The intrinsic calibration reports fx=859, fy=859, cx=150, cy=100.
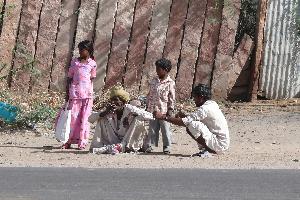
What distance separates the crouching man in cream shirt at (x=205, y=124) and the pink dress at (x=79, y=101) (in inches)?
38.8

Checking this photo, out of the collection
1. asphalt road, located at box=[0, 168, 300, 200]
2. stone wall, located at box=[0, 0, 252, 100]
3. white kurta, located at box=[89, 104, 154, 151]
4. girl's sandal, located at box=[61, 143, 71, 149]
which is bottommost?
asphalt road, located at box=[0, 168, 300, 200]

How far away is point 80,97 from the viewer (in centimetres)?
947

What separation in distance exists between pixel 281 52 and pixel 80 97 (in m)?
4.50

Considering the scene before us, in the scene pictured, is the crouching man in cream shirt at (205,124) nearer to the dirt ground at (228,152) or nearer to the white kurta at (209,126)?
the white kurta at (209,126)

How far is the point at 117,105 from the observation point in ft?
29.7

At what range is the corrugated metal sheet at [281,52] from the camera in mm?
12906

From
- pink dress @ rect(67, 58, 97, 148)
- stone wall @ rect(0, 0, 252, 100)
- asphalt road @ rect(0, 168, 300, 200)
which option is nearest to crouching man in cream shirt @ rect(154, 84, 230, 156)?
pink dress @ rect(67, 58, 97, 148)

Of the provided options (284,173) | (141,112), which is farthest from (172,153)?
(284,173)

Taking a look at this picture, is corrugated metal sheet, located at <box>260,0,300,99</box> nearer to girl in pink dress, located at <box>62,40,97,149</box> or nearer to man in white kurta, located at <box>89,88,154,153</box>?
girl in pink dress, located at <box>62,40,97,149</box>

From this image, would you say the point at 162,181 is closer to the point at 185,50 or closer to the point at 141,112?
the point at 141,112

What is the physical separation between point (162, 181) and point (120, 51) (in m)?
5.85

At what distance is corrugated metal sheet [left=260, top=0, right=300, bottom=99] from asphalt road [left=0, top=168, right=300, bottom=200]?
5447 millimetres

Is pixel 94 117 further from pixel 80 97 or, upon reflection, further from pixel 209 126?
pixel 209 126

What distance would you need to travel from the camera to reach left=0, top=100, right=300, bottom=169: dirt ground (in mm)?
8211
